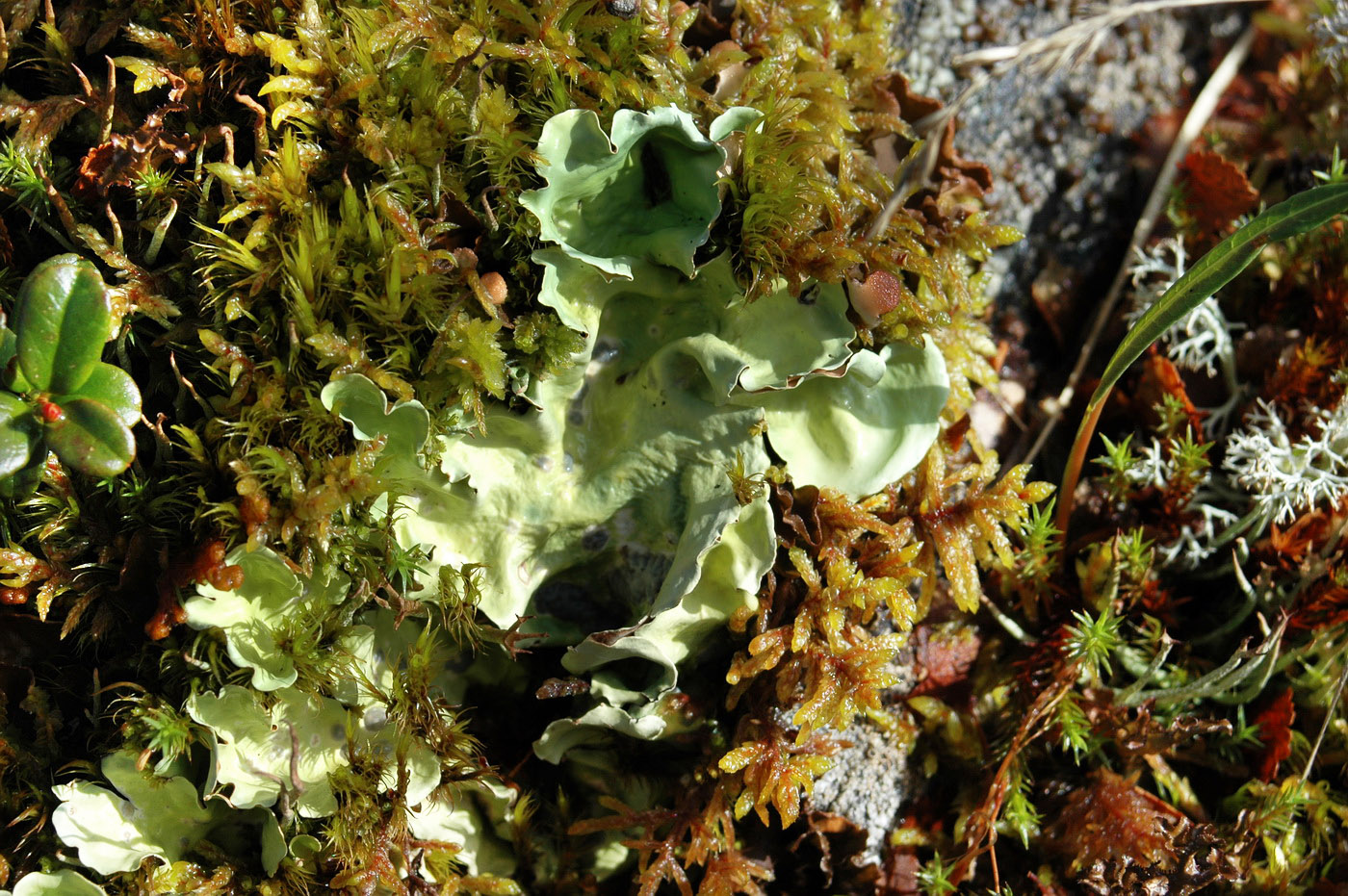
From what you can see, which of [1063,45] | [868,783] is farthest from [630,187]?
[1063,45]

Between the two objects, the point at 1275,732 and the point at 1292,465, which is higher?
the point at 1292,465

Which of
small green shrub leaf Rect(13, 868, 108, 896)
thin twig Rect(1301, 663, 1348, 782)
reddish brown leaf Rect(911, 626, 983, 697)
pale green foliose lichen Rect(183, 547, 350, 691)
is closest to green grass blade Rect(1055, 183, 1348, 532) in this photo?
reddish brown leaf Rect(911, 626, 983, 697)

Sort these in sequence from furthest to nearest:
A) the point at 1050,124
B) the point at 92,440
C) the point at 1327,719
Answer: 1. the point at 1050,124
2. the point at 1327,719
3. the point at 92,440

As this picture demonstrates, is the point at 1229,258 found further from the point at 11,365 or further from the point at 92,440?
the point at 11,365

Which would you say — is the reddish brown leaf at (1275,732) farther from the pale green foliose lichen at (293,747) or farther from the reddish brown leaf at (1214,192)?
the pale green foliose lichen at (293,747)

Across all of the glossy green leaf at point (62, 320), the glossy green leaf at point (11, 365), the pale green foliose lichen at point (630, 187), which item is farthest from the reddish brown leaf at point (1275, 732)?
the glossy green leaf at point (11, 365)

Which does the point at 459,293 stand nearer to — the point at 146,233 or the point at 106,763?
the point at 146,233
